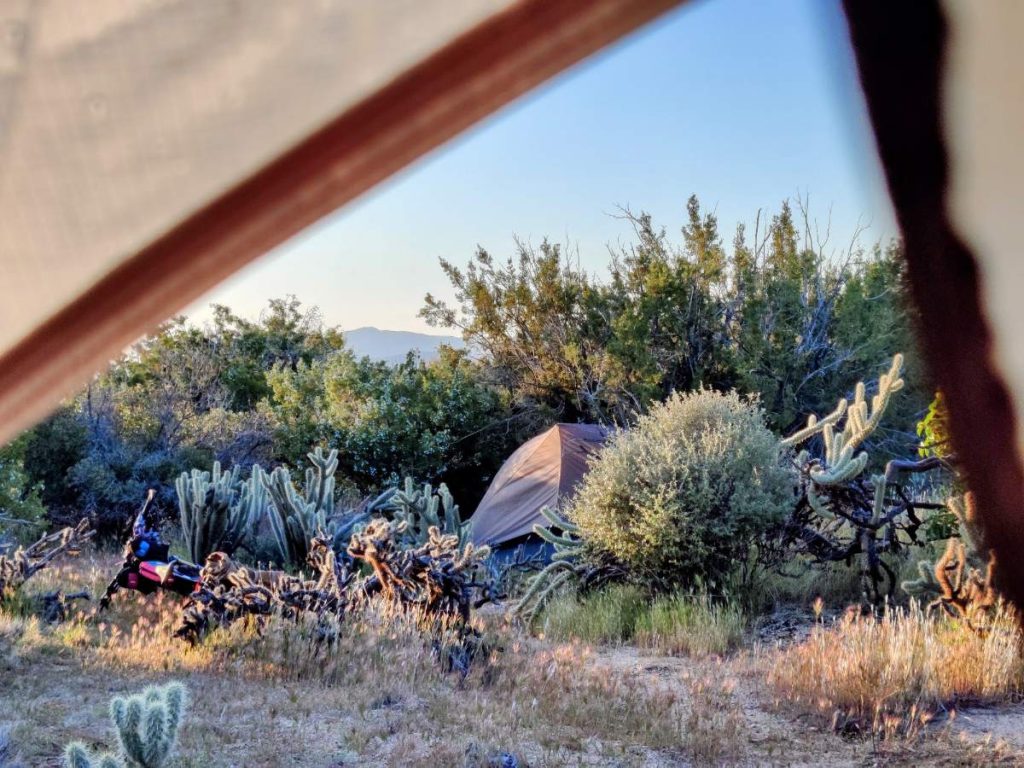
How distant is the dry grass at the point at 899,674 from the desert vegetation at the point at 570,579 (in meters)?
0.02

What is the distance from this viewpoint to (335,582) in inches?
258

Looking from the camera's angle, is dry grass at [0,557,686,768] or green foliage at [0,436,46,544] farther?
green foliage at [0,436,46,544]

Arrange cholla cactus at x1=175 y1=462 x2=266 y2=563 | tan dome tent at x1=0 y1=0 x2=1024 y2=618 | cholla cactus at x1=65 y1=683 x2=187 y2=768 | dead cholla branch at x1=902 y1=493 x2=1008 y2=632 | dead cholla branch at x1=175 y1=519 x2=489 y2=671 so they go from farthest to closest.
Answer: cholla cactus at x1=175 y1=462 x2=266 y2=563 → dead cholla branch at x1=175 y1=519 x2=489 y2=671 → dead cholla branch at x1=902 y1=493 x2=1008 y2=632 → cholla cactus at x1=65 y1=683 x2=187 y2=768 → tan dome tent at x1=0 y1=0 x2=1024 y2=618

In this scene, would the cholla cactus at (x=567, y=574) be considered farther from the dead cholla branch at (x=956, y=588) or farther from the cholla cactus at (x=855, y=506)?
the dead cholla branch at (x=956, y=588)

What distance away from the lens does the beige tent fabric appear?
663 millimetres

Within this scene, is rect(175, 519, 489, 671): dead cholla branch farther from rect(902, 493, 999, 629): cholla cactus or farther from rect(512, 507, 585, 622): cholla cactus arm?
rect(902, 493, 999, 629): cholla cactus

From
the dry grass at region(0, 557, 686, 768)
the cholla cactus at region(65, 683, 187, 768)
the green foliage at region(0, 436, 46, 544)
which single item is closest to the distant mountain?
the green foliage at region(0, 436, 46, 544)

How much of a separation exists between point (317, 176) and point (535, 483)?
12022 mm

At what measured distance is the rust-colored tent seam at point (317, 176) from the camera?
2.21 ft

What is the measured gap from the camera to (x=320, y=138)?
2.38 ft

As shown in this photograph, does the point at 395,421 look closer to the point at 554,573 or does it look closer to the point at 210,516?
the point at 210,516

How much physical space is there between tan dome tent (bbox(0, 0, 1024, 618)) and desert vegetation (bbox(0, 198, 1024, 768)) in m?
0.06

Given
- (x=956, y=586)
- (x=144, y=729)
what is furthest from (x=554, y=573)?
(x=144, y=729)

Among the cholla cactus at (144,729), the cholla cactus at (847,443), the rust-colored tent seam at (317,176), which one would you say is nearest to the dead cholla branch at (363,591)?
the cholla cactus at (144,729)
